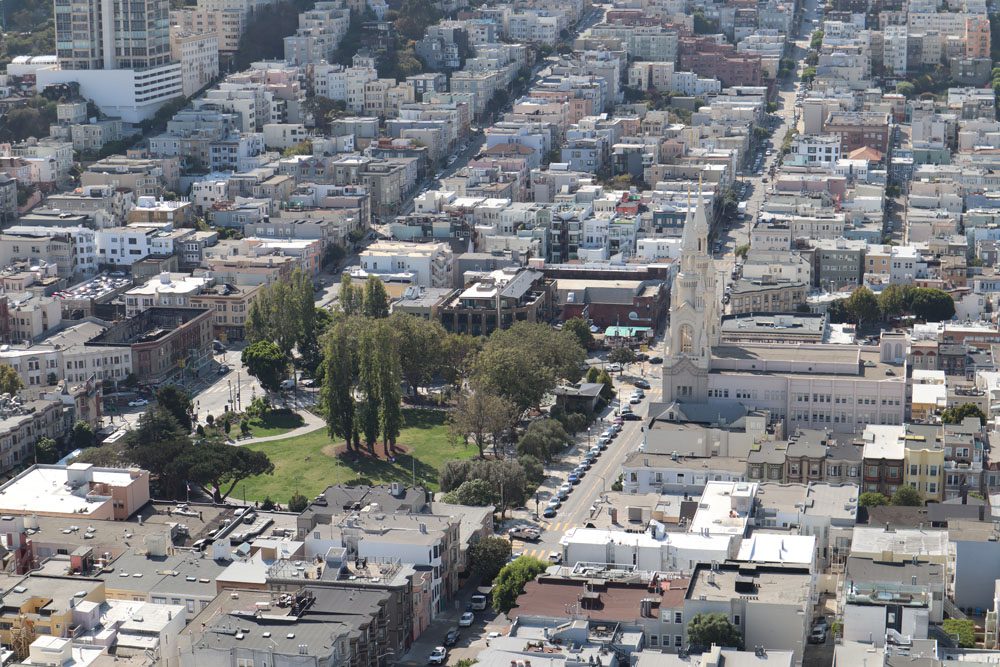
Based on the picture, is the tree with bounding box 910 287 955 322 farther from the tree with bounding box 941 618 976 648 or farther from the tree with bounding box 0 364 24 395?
the tree with bounding box 0 364 24 395

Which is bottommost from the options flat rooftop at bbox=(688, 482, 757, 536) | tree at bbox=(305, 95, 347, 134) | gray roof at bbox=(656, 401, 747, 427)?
gray roof at bbox=(656, 401, 747, 427)

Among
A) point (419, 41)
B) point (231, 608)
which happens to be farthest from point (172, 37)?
point (231, 608)

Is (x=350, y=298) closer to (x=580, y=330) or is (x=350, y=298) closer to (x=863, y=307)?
(x=580, y=330)

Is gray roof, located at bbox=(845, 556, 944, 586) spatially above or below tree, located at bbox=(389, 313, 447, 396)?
above

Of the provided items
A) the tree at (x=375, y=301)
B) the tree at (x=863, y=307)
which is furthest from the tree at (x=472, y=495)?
the tree at (x=863, y=307)

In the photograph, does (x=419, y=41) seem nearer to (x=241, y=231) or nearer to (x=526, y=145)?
(x=526, y=145)

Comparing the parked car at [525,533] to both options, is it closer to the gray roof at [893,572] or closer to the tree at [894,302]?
the gray roof at [893,572]

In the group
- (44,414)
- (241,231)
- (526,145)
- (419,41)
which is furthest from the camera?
(419,41)

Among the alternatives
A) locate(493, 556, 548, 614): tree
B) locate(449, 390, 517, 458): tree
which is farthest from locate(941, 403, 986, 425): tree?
locate(493, 556, 548, 614): tree
